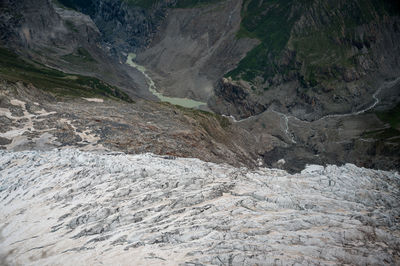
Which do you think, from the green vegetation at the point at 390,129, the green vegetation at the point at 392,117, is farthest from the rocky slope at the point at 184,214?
the green vegetation at the point at 392,117

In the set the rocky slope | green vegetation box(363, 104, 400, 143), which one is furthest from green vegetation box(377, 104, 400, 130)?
the rocky slope

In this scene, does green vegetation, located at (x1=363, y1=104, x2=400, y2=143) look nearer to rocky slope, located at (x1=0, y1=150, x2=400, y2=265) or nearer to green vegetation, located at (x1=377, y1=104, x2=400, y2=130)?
green vegetation, located at (x1=377, y1=104, x2=400, y2=130)

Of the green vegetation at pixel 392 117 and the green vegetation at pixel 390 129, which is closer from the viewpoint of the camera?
the green vegetation at pixel 390 129

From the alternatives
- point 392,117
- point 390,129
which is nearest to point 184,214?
point 390,129

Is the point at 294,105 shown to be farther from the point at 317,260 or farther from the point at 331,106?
the point at 317,260

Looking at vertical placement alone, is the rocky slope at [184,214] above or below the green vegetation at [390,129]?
below

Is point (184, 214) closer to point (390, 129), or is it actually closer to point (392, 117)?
point (390, 129)

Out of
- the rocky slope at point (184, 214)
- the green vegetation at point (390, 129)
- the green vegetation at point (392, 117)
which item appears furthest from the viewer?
the green vegetation at point (392, 117)

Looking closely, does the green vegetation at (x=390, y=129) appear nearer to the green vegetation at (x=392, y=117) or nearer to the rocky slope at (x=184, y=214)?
the green vegetation at (x=392, y=117)

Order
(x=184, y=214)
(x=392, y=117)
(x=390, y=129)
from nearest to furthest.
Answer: (x=184, y=214) < (x=390, y=129) < (x=392, y=117)
